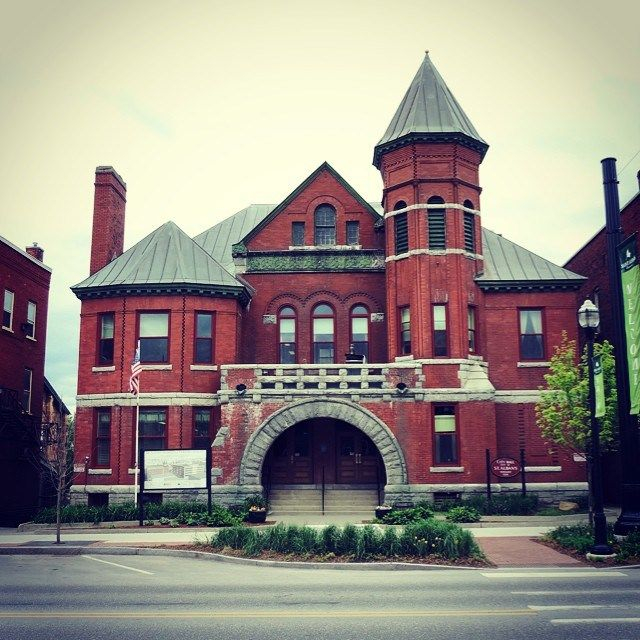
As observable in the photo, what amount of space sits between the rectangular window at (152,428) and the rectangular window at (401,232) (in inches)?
463

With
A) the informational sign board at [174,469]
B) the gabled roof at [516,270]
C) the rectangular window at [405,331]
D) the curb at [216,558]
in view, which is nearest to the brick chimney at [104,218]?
the informational sign board at [174,469]

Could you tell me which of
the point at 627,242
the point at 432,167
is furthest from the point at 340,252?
the point at 627,242

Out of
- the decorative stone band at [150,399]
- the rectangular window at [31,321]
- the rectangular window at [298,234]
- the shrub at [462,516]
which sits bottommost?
the shrub at [462,516]

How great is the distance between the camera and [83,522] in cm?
2628

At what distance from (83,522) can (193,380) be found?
7031mm

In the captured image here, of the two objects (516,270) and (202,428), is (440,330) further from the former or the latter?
(202,428)

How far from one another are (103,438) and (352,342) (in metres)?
11.4

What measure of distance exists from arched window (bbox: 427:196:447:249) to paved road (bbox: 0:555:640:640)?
16809 millimetres

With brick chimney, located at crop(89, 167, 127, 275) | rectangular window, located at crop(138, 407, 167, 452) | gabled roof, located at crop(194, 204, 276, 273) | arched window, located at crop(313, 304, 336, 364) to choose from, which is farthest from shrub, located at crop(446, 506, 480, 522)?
brick chimney, located at crop(89, 167, 127, 275)

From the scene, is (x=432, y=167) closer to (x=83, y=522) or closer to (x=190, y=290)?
(x=190, y=290)

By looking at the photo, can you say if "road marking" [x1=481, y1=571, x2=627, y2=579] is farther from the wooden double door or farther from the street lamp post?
the wooden double door

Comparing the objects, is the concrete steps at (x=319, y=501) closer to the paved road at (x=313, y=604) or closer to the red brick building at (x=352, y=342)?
the red brick building at (x=352, y=342)

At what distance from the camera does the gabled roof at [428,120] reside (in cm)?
3098

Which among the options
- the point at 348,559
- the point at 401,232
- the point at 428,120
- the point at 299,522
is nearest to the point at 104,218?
the point at 401,232
